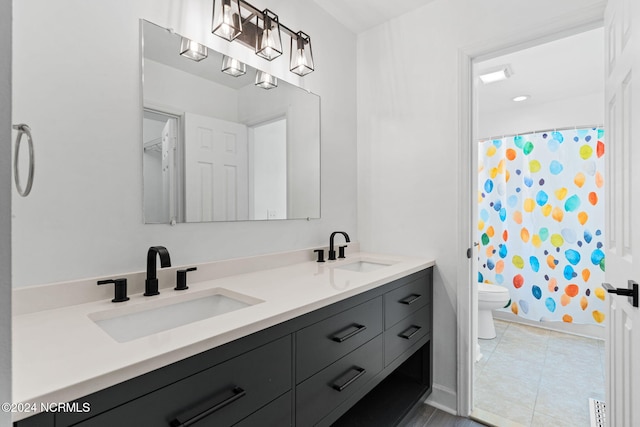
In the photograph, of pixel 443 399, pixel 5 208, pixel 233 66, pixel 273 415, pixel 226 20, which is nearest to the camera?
pixel 5 208

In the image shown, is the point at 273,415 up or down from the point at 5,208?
down

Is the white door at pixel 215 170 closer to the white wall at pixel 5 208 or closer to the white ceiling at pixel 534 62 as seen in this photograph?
the white wall at pixel 5 208

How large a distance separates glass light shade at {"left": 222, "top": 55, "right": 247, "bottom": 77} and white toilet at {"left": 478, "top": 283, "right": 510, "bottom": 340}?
263cm

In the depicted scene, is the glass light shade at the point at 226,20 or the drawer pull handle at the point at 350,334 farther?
the glass light shade at the point at 226,20

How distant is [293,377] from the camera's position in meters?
1.06

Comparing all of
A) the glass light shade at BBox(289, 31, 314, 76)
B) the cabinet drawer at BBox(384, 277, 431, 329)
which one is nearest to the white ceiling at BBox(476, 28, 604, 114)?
the glass light shade at BBox(289, 31, 314, 76)

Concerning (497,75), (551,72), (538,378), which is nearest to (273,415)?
(538,378)

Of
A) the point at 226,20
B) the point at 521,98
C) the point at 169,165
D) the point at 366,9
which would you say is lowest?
the point at 169,165

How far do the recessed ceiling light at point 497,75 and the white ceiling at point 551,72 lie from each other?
1.5 inches

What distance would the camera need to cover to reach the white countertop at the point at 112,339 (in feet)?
2.06

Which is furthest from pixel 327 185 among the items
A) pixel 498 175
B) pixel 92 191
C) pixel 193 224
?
pixel 498 175

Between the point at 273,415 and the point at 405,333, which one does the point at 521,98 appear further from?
the point at 273,415

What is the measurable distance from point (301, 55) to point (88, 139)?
3.90ft

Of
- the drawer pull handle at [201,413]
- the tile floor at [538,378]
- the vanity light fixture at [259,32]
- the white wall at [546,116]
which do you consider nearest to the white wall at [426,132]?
the tile floor at [538,378]
